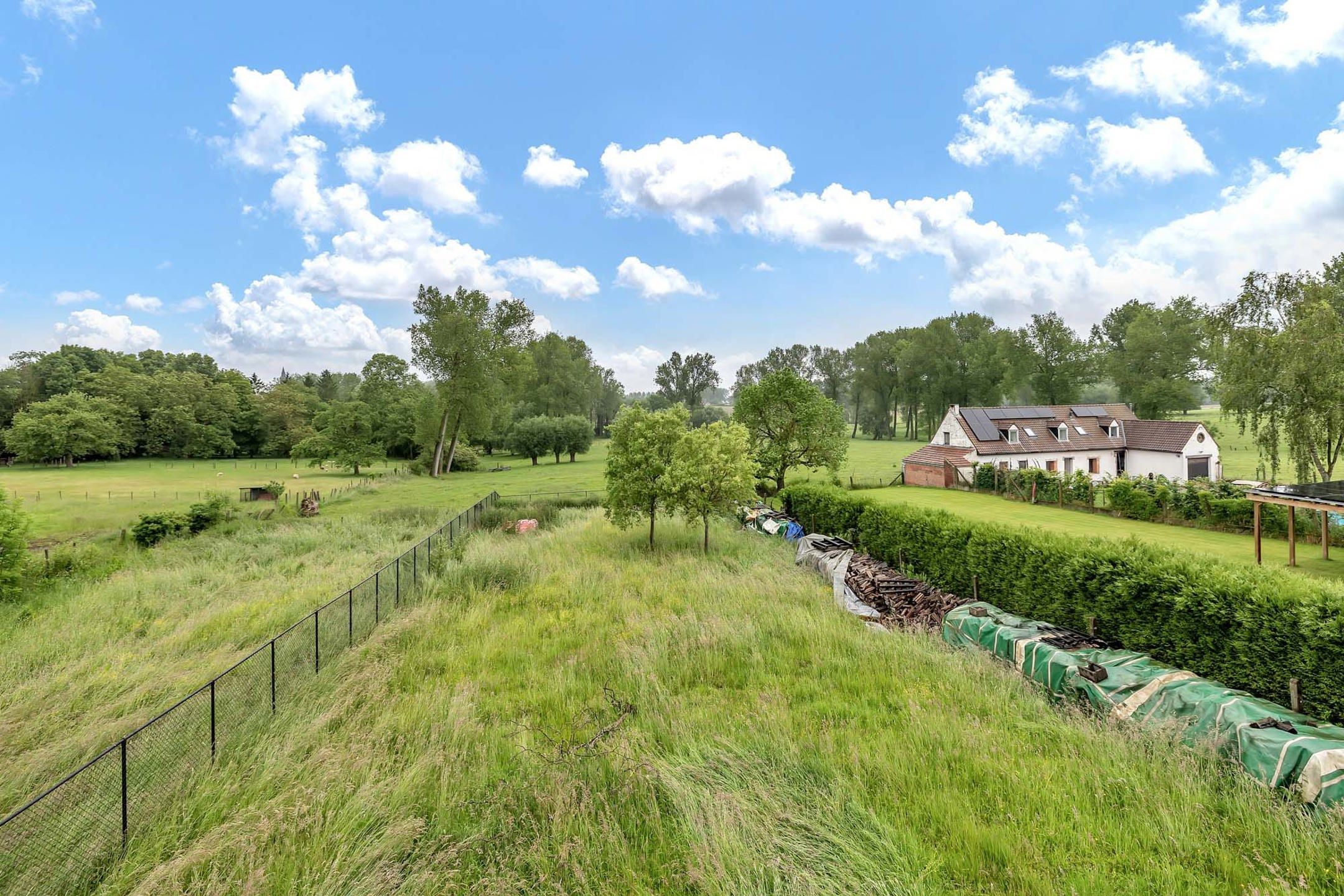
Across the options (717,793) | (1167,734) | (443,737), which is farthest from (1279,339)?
(443,737)

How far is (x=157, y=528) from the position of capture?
22672 millimetres

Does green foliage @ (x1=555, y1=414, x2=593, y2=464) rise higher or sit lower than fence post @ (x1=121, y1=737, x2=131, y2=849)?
higher

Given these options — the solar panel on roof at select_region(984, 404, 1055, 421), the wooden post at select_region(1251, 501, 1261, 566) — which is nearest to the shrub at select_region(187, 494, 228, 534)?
the wooden post at select_region(1251, 501, 1261, 566)

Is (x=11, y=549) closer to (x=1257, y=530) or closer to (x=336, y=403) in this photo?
(x=1257, y=530)

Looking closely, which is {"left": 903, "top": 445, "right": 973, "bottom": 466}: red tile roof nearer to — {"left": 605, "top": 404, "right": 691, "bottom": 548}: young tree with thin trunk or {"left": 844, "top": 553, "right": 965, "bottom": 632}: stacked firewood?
{"left": 605, "top": 404, "right": 691, "bottom": 548}: young tree with thin trunk

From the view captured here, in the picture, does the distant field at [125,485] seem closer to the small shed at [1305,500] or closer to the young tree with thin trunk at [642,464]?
the young tree with thin trunk at [642,464]

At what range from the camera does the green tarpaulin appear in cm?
535

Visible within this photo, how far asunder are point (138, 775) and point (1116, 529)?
28.0 meters

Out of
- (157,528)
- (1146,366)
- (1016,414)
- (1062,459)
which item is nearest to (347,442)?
(157,528)

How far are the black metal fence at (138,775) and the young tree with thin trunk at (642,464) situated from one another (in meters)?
10.3

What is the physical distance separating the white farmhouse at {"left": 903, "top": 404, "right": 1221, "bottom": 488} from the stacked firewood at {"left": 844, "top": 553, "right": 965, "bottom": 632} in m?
23.6

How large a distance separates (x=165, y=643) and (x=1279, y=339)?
33.9m

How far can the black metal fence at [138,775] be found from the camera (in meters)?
5.00

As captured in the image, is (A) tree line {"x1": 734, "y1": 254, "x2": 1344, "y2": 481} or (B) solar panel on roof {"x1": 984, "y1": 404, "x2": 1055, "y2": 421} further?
(B) solar panel on roof {"x1": 984, "y1": 404, "x2": 1055, "y2": 421}
